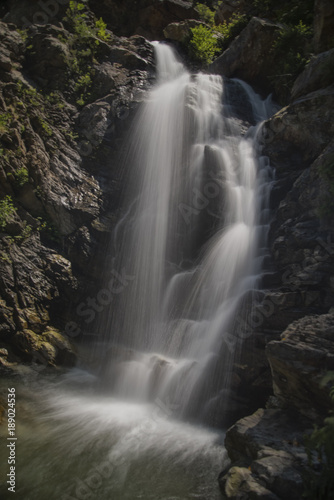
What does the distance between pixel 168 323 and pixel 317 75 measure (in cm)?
889

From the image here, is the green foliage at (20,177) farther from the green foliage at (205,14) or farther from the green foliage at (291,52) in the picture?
the green foliage at (205,14)

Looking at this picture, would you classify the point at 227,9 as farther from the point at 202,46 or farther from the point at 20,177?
→ the point at 20,177

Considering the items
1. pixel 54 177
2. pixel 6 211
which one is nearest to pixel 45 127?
pixel 54 177

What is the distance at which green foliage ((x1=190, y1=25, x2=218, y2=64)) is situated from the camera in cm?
1716

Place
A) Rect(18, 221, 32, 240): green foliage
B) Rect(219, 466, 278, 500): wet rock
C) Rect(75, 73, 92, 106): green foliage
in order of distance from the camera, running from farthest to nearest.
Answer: Rect(75, 73, 92, 106): green foliage
Rect(18, 221, 32, 240): green foliage
Rect(219, 466, 278, 500): wet rock

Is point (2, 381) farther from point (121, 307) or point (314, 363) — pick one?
point (314, 363)

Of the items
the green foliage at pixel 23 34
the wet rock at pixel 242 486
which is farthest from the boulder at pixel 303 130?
the green foliage at pixel 23 34

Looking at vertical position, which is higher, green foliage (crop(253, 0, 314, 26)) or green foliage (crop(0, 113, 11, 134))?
green foliage (crop(253, 0, 314, 26))

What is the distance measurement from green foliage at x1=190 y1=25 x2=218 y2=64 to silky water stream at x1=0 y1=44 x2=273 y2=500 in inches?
133

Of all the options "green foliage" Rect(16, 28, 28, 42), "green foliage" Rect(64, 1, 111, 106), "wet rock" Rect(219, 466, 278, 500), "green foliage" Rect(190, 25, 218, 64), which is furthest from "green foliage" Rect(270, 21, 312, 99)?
"wet rock" Rect(219, 466, 278, 500)

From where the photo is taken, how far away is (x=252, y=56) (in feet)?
49.1

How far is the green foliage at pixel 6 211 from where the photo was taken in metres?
8.81

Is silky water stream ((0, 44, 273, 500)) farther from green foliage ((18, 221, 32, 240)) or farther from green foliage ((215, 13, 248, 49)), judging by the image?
green foliage ((215, 13, 248, 49))

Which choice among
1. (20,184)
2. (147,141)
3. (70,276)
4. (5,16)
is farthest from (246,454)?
(5,16)
